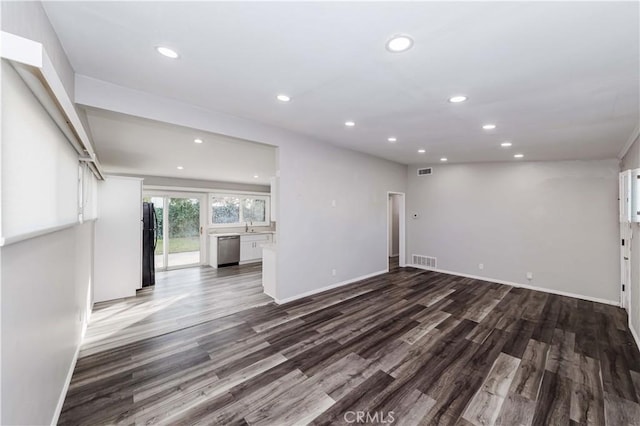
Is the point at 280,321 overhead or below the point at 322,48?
below

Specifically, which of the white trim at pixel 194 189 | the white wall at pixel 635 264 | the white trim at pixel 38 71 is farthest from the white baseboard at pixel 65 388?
the white wall at pixel 635 264

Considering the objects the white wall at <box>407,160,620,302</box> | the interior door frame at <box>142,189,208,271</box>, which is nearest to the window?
the interior door frame at <box>142,189,208,271</box>

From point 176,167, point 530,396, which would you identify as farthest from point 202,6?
point 176,167

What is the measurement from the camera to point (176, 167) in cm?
582

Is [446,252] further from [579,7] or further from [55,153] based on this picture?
[55,153]

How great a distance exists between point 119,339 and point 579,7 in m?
4.92

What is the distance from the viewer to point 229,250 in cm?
711

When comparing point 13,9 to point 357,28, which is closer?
point 13,9

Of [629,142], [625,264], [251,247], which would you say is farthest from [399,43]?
[251,247]

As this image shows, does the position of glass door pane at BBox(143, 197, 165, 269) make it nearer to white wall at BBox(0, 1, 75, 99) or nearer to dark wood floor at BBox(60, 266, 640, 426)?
dark wood floor at BBox(60, 266, 640, 426)

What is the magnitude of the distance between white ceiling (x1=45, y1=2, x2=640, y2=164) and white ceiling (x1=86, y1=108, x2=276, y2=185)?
923 mm

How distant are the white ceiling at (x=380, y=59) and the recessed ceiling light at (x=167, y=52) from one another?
0.06 metres

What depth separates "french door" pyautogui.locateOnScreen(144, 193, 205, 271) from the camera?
22.6 ft

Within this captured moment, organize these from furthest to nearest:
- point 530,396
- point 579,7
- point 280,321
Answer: point 280,321
point 530,396
point 579,7
